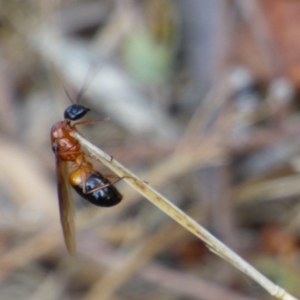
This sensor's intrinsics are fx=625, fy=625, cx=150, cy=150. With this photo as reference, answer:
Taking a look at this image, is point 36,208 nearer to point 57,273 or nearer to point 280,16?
point 57,273

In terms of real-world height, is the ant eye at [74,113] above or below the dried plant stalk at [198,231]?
above

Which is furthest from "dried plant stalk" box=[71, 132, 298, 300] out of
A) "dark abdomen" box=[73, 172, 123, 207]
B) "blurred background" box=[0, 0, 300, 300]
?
"blurred background" box=[0, 0, 300, 300]

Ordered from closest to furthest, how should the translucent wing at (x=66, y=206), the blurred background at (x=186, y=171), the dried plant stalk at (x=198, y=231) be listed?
the dried plant stalk at (x=198, y=231), the translucent wing at (x=66, y=206), the blurred background at (x=186, y=171)

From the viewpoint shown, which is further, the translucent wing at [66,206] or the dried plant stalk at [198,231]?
the translucent wing at [66,206]

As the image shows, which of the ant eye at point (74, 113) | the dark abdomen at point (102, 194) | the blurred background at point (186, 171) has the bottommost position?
the blurred background at point (186, 171)

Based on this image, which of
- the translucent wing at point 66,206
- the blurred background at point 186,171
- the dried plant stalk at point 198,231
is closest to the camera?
the dried plant stalk at point 198,231

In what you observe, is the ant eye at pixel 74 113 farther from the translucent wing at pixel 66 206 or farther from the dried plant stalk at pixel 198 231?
the dried plant stalk at pixel 198 231

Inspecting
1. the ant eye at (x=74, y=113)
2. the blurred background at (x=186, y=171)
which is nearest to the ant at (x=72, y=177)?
the ant eye at (x=74, y=113)

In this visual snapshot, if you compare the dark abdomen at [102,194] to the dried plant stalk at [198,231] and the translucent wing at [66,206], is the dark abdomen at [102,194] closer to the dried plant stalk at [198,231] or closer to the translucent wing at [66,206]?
the translucent wing at [66,206]

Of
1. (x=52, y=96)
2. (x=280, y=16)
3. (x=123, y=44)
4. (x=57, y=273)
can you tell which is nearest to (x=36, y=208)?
(x=57, y=273)
